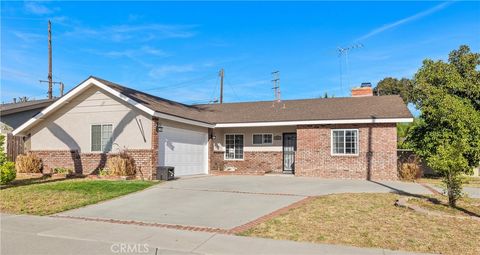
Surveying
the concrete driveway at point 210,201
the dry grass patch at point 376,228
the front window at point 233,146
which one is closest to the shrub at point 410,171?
the concrete driveway at point 210,201

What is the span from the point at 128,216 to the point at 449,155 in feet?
26.8

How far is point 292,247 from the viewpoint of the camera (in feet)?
22.1

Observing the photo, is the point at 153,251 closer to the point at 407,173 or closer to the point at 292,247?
the point at 292,247

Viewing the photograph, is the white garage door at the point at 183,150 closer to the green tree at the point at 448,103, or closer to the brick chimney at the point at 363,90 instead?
the brick chimney at the point at 363,90

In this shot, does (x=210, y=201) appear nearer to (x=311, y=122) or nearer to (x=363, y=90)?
(x=311, y=122)

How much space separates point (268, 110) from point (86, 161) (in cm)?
1028

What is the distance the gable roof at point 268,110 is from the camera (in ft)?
57.8

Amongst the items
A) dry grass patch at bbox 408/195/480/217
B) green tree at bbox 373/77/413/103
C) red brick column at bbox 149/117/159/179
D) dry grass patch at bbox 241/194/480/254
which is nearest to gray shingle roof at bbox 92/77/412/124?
red brick column at bbox 149/117/159/179

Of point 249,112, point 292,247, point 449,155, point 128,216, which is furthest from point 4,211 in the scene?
point 249,112

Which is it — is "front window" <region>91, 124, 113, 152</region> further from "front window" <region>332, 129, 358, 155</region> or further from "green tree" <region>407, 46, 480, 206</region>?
"green tree" <region>407, 46, 480, 206</region>

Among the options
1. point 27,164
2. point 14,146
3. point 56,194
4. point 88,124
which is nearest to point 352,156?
point 88,124

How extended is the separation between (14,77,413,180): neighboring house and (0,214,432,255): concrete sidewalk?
Answer: 8273 mm

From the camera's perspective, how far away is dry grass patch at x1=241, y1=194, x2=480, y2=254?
22.7 ft

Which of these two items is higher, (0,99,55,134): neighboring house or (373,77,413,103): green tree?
(373,77,413,103): green tree
